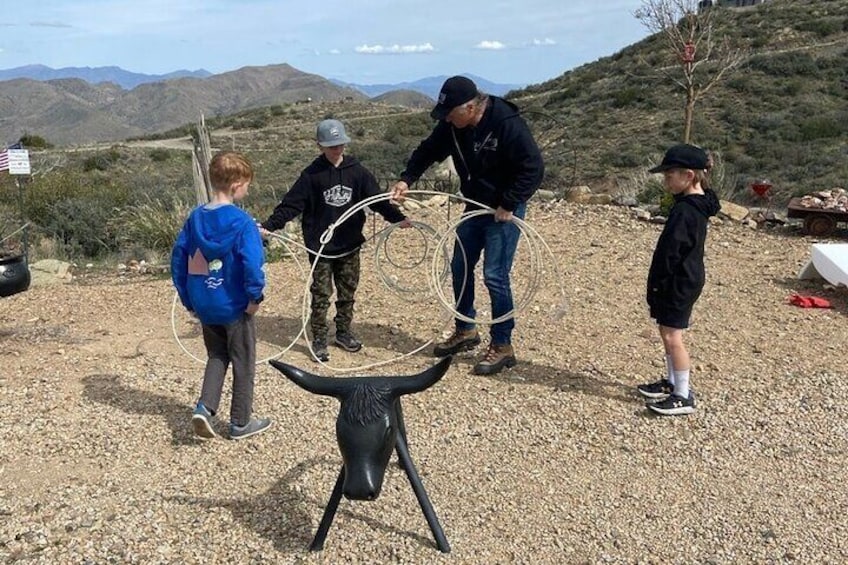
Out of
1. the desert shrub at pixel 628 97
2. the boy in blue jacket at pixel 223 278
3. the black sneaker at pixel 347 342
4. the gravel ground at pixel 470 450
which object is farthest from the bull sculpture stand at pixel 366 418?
the desert shrub at pixel 628 97

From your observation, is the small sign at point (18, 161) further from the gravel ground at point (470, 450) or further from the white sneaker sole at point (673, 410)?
the white sneaker sole at point (673, 410)

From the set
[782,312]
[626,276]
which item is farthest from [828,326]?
[626,276]

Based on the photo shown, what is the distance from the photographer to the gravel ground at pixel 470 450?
3084 mm

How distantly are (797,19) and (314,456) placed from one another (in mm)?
34782

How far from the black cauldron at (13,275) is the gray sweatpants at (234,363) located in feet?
12.5

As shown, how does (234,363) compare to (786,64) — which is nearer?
(234,363)

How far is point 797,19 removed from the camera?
32156 millimetres

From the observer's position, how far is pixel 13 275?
6.77 meters

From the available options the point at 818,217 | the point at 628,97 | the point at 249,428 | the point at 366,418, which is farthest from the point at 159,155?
the point at 366,418

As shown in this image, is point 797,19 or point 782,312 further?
point 797,19

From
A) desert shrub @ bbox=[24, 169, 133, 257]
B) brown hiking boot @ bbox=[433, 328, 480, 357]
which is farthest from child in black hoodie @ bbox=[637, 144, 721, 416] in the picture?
desert shrub @ bbox=[24, 169, 133, 257]

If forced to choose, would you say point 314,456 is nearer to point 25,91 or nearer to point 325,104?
point 325,104

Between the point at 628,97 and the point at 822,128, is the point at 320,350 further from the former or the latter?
the point at 628,97

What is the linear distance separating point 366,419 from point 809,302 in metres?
4.66
